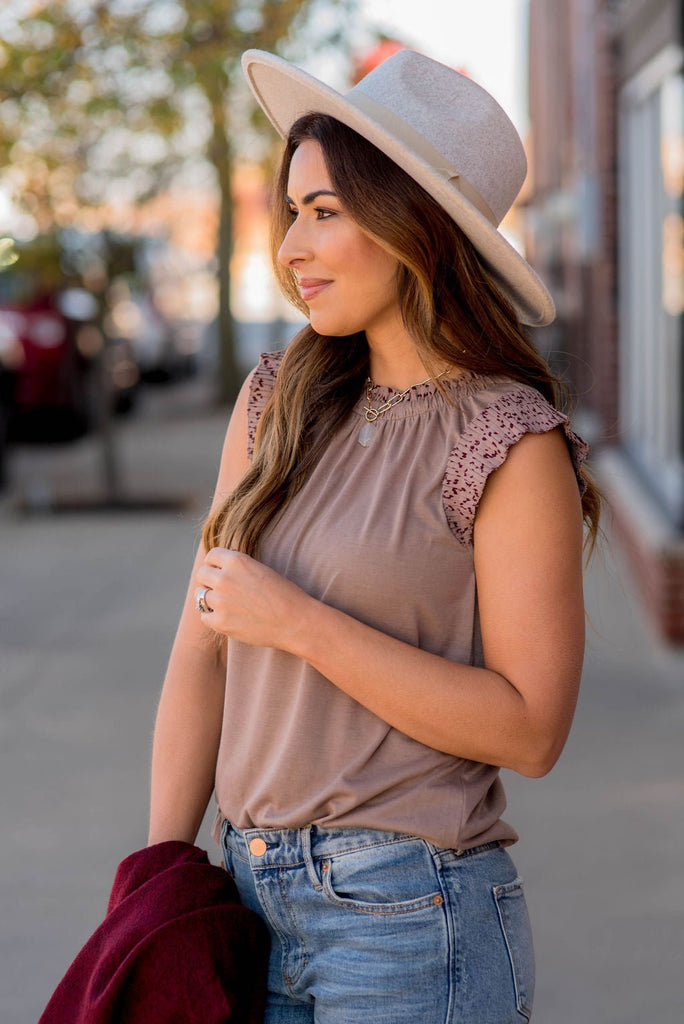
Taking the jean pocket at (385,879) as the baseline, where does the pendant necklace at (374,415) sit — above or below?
above

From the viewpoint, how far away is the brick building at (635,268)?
6891mm

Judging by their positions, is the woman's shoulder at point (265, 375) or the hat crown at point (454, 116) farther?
the woman's shoulder at point (265, 375)

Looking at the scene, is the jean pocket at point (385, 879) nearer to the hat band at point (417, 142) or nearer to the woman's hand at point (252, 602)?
the woman's hand at point (252, 602)

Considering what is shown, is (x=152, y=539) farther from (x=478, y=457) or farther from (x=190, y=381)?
(x=190, y=381)

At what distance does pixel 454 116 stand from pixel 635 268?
780 cm

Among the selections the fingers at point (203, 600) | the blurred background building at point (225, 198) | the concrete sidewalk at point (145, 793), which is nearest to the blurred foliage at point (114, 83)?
the blurred background building at point (225, 198)

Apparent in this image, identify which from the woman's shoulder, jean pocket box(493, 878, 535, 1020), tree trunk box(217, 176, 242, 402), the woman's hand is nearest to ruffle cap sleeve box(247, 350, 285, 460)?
the woman's shoulder

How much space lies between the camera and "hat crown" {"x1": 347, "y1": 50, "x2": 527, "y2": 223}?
6.14ft

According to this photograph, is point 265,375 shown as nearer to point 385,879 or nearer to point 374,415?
point 374,415

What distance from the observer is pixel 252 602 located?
1779 mm

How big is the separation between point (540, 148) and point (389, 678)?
78.9ft

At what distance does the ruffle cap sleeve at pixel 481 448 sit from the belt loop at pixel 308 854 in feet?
1.37

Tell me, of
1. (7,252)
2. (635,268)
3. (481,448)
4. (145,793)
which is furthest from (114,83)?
(481,448)

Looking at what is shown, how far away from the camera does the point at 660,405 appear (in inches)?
318
